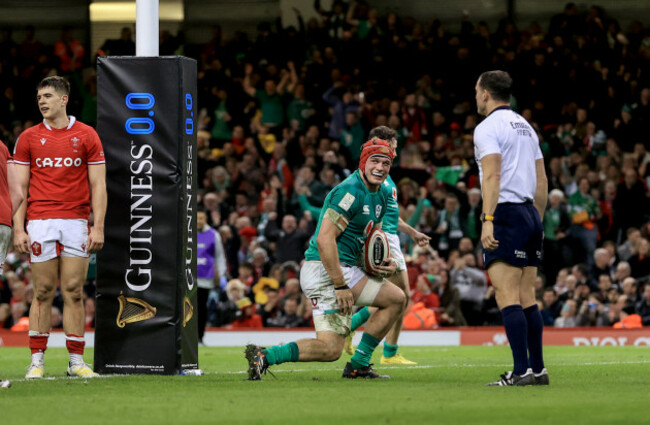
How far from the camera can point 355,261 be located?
31.8ft

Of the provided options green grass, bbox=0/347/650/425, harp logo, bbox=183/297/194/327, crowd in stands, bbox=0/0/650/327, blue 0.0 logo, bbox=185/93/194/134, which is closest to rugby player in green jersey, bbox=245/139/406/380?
green grass, bbox=0/347/650/425

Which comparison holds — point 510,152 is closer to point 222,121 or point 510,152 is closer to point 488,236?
point 488,236

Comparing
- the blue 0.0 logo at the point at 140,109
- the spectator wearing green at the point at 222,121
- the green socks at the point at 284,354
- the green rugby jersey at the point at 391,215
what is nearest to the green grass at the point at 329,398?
the green socks at the point at 284,354

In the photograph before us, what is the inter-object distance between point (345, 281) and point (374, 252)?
17.8 inches

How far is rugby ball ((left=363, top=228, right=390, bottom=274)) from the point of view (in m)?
9.58

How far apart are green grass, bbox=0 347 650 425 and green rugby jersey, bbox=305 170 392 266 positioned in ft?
3.42

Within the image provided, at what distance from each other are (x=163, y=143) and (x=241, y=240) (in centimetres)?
1109

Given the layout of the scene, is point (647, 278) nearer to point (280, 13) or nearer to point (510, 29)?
point (510, 29)

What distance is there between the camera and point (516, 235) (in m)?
8.84

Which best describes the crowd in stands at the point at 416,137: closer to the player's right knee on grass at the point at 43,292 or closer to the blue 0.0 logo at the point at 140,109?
the blue 0.0 logo at the point at 140,109

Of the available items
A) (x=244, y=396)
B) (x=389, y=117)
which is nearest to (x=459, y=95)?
(x=389, y=117)

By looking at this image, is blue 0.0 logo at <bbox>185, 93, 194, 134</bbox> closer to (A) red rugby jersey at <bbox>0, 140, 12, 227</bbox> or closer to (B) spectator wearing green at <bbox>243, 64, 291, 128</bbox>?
(A) red rugby jersey at <bbox>0, 140, 12, 227</bbox>

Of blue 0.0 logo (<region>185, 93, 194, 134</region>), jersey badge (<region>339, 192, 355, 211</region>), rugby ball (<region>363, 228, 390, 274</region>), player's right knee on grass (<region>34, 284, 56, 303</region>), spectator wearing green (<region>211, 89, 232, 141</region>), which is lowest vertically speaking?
player's right knee on grass (<region>34, 284, 56, 303</region>)

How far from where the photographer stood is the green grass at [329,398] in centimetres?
675
